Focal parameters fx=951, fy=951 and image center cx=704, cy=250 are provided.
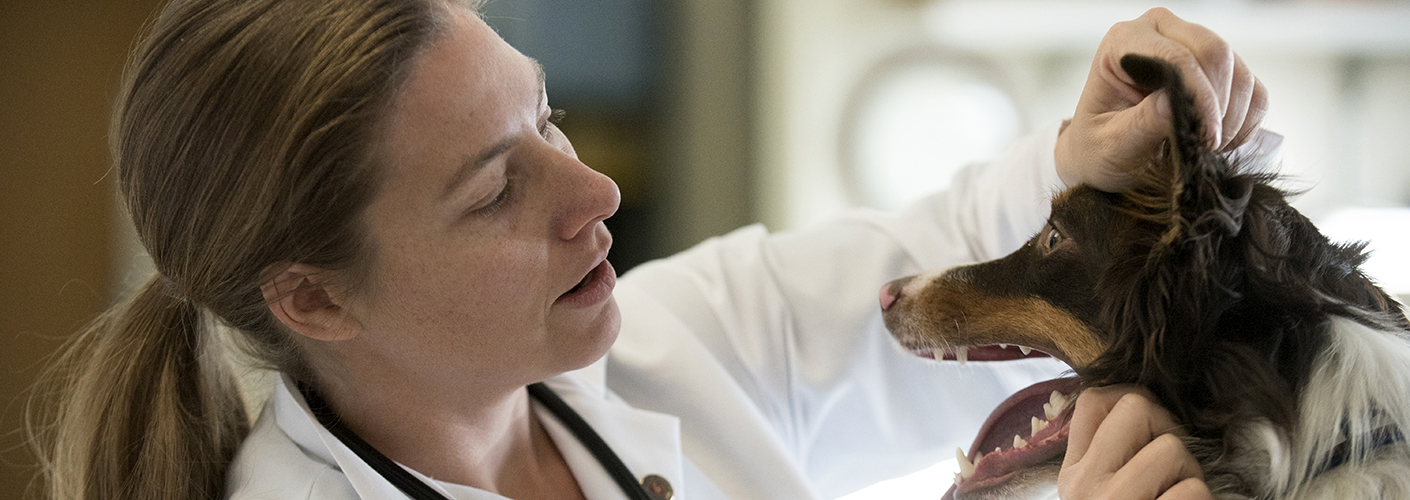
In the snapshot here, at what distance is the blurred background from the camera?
6.79 ft

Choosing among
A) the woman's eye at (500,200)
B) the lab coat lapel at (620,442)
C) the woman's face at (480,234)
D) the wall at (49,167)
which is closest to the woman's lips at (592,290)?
the woman's face at (480,234)

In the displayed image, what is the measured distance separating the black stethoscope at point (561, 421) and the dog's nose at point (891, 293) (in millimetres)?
340

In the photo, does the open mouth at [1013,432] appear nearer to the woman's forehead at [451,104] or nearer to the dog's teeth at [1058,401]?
the dog's teeth at [1058,401]

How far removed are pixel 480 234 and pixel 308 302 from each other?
0.19 metres

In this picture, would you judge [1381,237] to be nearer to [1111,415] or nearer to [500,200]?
[1111,415]

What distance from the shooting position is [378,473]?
0.96 m

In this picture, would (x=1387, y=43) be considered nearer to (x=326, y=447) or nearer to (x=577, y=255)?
(x=577, y=255)

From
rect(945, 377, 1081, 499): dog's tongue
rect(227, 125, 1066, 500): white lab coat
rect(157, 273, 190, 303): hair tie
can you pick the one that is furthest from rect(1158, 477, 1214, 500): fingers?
rect(157, 273, 190, 303): hair tie

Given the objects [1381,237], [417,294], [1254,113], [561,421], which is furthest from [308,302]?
[1381,237]

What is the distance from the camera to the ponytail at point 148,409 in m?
1.02

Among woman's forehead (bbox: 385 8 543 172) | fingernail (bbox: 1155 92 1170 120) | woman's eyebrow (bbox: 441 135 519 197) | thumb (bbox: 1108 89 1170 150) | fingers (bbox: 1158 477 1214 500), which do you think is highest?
fingernail (bbox: 1155 92 1170 120)

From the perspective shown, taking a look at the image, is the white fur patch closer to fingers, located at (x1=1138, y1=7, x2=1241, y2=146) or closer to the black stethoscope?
fingers, located at (x1=1138, y1=7, x2=1241, y2=146)

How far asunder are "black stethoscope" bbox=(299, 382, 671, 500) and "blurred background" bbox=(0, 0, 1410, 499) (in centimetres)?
135

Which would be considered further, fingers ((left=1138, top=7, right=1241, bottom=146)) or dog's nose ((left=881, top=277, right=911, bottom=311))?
dog's nose ((left=881, top=277, right=911, bottom=311))
